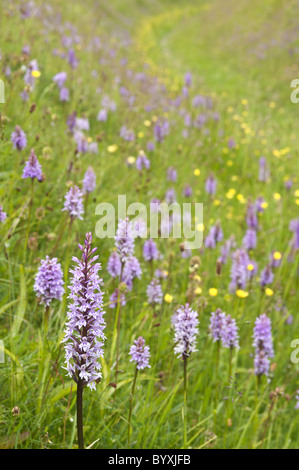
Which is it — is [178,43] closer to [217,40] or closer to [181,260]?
[217,40]

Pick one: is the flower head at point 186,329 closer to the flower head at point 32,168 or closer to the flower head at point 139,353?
the flower head at point 139,353

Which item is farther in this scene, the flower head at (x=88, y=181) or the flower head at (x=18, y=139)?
the flower head at (x=88, y=181)

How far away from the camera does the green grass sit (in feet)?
6.21

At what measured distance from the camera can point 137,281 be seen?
307 centimetres

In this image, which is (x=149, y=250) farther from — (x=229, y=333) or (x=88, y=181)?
(x=229, y=333)

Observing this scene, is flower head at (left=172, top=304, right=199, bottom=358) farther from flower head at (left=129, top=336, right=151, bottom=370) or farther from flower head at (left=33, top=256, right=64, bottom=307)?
flower head at (left=33, top=256, right=64, bottom=307)

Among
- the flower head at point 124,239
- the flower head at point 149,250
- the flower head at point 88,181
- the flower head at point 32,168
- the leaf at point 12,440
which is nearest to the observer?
the leaf at point 12,440

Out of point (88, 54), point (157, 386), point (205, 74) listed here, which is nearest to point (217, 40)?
point (205, 74)

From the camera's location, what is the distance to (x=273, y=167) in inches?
279

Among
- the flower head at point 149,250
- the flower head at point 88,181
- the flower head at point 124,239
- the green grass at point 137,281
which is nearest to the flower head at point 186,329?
the green grass at point 137,281

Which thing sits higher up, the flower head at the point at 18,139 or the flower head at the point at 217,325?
the flower head at the point at 18,139

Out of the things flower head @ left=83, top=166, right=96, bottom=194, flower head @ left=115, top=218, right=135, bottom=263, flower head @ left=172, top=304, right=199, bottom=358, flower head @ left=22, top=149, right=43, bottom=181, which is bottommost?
flower head @ left=172, top=304, right=199, bottom=358

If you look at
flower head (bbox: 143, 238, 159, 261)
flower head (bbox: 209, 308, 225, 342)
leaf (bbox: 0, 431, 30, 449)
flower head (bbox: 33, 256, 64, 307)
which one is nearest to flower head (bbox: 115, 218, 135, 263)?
flower head (bbox: 33, 256, 64, 307)

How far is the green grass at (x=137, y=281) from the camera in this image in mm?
1892
